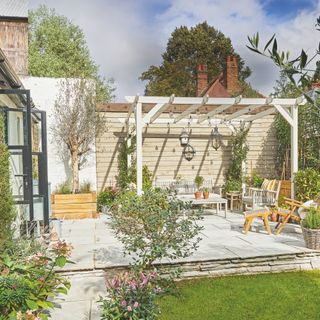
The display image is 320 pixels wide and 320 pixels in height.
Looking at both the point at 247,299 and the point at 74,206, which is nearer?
the point at 247,299

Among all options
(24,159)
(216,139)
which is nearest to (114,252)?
(24,159)

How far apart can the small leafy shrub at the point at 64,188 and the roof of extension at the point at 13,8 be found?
5863 millimetres

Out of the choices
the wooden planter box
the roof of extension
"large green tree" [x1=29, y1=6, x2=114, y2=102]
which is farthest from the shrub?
"large green tree" [x1=29, y1=6, x2=114, y2=102]

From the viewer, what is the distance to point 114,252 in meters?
5.57

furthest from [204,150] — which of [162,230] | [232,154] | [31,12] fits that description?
[31,12]

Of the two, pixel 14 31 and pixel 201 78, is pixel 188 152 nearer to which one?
pixel 201 78

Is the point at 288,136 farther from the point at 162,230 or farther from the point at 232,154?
the point at 162,230

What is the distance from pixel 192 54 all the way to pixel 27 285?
2309cm

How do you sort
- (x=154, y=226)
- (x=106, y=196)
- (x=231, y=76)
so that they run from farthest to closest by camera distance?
(x=231, y=76) → (x=106, y=196) → (x=154, y=226)

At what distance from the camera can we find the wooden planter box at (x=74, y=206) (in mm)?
9008

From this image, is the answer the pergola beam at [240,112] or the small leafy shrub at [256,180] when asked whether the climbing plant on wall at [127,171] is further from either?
the small leafy shrub at [256,180]

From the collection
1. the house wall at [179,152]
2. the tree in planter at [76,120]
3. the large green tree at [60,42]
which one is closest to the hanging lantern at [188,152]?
the house wall at [179,152]

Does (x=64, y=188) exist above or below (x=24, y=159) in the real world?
below

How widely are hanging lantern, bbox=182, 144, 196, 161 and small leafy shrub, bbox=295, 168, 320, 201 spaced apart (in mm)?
3551
